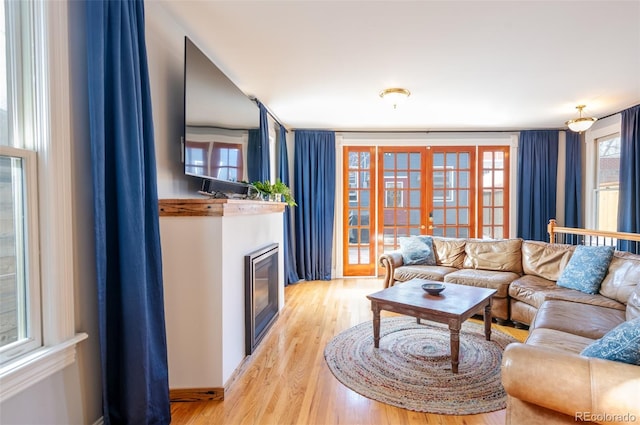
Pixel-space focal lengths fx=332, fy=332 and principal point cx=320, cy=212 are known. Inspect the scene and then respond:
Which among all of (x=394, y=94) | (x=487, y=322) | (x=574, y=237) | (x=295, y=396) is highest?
(x=394, y=94)

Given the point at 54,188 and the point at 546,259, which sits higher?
the point at 54,188

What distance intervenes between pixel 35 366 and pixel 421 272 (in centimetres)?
356

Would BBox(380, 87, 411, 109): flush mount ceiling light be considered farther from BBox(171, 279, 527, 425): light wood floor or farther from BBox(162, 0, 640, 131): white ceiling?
BBox(171, 279, 527, 425): light wood floor

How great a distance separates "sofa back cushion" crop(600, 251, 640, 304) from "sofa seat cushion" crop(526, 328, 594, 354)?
3.34 feet

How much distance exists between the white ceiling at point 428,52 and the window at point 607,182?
2.38 ft

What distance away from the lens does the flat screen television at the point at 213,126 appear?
7.34ft

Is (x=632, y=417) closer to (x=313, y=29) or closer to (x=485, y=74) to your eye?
(x=313, y=29)

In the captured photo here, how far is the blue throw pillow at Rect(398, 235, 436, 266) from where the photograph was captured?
430 centimetres

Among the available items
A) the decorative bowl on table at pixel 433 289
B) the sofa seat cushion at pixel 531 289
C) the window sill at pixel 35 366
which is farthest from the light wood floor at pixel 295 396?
the decorative bowl on table at pixel 433 289

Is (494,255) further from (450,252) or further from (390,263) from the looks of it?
(390,263)

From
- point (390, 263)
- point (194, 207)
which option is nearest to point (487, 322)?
point (390, 263)

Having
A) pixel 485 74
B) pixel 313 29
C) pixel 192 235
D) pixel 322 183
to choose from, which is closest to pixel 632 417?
pixel 192 235

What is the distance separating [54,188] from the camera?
144 cm

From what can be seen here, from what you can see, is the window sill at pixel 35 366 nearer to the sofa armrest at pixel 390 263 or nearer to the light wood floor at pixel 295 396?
the light wood floor at pixel 295 396
